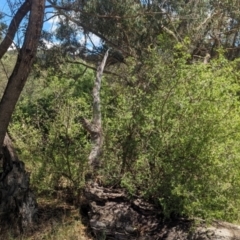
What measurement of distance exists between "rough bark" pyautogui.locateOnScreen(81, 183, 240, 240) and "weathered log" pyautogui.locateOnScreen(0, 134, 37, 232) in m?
0.97

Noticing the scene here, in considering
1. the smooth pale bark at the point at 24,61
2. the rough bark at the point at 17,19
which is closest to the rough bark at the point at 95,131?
the smooth pale bark at the point at 24,61

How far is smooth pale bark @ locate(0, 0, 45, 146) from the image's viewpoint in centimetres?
646

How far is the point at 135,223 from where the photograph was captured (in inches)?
238

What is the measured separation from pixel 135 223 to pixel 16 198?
202 cm

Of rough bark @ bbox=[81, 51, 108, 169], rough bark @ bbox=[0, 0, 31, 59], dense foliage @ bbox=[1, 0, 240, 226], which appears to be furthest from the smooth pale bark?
rough bark @ bbox=[81, 51, 108, 169]

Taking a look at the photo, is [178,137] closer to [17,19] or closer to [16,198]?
[16,198]

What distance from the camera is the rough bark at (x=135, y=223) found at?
18.1 ft

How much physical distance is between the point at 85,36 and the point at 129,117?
7381 millimetres

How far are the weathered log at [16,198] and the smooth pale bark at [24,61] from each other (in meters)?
0.66

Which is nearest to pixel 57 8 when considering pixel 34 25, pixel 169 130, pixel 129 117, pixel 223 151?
pixel 34 25

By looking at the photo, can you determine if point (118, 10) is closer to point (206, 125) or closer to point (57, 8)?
point (57, 8)

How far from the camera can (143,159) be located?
6188 millimetres

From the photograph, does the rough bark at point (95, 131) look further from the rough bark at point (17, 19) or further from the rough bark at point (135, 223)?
the rough bark at point (17, 19)

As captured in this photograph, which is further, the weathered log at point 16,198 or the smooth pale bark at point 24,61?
the weathered log at point 16,198
